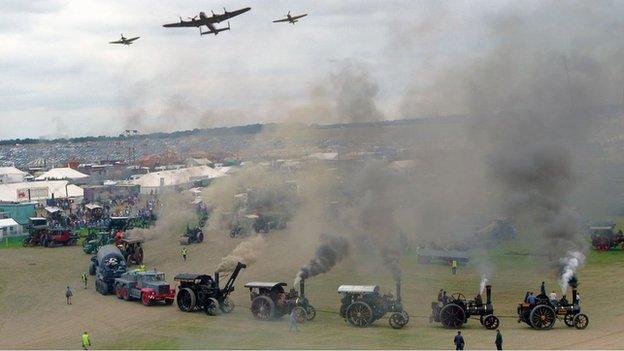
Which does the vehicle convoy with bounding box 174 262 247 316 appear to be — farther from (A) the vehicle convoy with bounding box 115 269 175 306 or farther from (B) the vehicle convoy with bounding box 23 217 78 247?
(B) the vehicle convoy with bounding box 23 217 78 247

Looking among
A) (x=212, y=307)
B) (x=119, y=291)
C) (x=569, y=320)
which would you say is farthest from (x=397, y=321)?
(x=119, y=291)

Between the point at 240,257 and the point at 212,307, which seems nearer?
the point at 212,307

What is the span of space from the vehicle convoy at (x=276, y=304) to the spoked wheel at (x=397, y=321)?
340 centimetres

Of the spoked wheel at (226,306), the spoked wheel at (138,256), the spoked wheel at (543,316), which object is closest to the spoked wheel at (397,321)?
the spoked wheel at (543,316)

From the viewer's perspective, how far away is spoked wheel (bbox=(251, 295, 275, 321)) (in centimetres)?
3192

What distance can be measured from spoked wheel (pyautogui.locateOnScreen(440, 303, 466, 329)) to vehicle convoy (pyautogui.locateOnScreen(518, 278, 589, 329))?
2055 mm

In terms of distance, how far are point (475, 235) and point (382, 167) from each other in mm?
6821

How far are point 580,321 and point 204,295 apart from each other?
47.6 ft

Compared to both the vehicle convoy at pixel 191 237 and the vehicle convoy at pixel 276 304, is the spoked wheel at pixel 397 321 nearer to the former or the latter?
the vehicle convoy at pixel 276 304

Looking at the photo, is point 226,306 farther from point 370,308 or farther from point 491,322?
point 491,322

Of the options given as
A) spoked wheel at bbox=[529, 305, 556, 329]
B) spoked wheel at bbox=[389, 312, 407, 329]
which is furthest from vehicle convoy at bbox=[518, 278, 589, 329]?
spoked wheel at bbox=[389, 312, 407, 329]

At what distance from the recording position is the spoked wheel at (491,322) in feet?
95.6

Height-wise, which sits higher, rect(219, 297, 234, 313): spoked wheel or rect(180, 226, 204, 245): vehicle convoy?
rect(180, 226, 204, 245): vehicle convoy

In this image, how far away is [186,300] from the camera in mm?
34469
